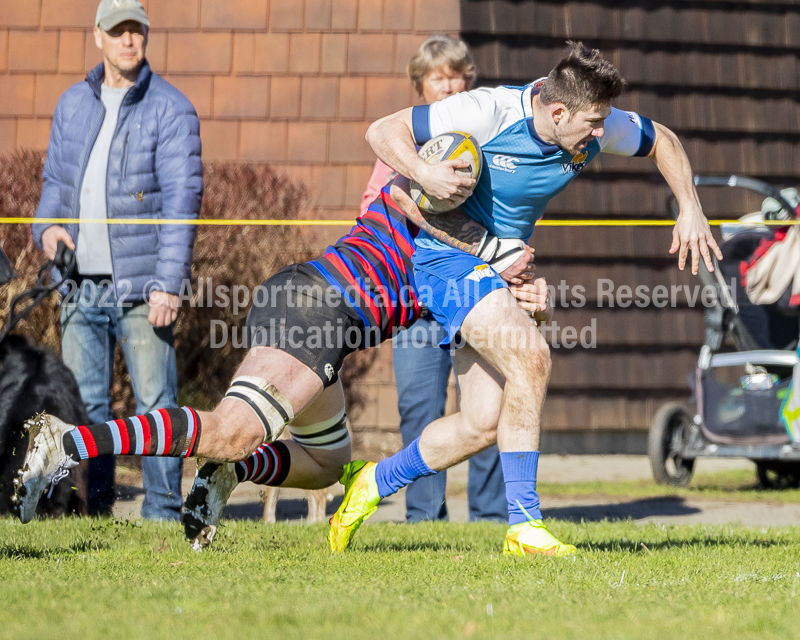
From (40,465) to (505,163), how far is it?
203 centimetres

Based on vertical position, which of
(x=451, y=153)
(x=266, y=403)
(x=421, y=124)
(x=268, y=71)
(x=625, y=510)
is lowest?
(x=625, y=510)

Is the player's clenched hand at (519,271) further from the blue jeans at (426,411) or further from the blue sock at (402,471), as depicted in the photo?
the blue jeans at (426,411)

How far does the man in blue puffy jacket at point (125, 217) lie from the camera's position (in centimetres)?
525

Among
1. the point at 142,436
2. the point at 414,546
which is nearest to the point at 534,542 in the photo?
the point at 414,546

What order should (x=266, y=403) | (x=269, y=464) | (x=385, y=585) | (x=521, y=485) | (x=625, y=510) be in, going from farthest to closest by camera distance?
1. (x=625, y=510)
2. (x=269, y=464)
3. (x=521, y=485)
4. (x=266, y=403)
5. (x=385, y=585)

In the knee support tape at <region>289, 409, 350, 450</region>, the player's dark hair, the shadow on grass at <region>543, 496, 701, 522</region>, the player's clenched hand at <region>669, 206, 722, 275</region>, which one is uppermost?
the player's dark hair

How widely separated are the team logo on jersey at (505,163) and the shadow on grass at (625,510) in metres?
2.50

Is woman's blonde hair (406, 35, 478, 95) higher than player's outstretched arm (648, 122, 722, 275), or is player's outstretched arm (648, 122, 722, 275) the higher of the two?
woman's blonde hair (406, 35, 478, 95)

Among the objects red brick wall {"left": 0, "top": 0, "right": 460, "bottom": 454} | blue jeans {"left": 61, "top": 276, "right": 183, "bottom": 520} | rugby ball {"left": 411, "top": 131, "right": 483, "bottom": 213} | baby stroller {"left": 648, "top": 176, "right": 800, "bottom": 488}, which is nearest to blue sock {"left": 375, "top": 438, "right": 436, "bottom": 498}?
rugby ball {"left": 411, "top": 131, "right": 483, "bottom": 213}

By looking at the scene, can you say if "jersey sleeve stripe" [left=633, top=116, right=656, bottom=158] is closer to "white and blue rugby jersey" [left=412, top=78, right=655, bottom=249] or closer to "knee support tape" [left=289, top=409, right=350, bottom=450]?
"white and blue rugby jersey" [left=412, top=78, right=655, bottom=249]

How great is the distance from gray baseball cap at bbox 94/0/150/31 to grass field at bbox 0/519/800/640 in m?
2.61

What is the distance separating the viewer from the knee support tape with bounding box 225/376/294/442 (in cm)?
360

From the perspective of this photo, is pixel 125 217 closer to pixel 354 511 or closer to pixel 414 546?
pixel 354 511

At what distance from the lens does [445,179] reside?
3.54m
